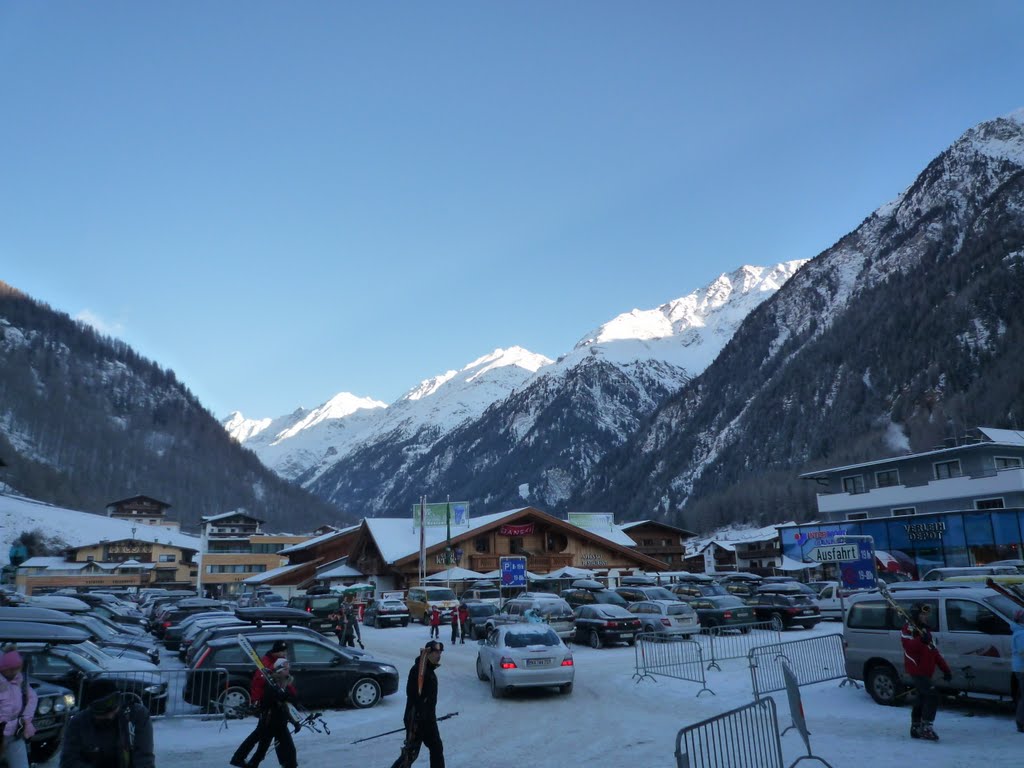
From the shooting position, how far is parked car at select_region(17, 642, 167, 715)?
41.5ft

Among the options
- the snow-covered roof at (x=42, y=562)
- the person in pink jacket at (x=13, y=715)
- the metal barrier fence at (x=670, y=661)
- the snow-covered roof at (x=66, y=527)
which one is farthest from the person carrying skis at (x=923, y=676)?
the snow-covered roof at (x=66, y=527)

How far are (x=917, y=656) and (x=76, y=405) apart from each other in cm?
19426

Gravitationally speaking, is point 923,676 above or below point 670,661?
above

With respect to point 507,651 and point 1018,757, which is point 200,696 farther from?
point 1018,757

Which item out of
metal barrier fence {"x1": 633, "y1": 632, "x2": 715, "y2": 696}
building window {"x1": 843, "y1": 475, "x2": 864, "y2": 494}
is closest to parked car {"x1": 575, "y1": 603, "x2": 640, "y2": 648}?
metal barrier fence {"x1": 633, "y1": 632, "x2": 715, "y2": 696}

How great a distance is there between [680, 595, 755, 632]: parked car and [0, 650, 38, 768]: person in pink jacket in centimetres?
2342

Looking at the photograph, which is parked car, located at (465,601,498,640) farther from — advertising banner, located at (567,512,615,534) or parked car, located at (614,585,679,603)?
advertising banner, located at (567,512,615,534)

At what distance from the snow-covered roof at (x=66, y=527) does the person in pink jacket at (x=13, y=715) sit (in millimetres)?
94555

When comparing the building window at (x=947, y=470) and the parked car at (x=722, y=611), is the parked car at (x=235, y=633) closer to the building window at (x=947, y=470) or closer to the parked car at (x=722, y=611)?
the parked car at (x=722, y=611)

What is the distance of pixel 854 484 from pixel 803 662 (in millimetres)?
48950

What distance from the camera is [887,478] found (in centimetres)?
5706

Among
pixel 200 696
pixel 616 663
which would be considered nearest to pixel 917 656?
pixel 616 663

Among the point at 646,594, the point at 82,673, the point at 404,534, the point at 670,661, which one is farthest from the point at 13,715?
the point at 404,534

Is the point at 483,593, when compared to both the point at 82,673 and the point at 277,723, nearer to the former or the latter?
the point at 82,673
